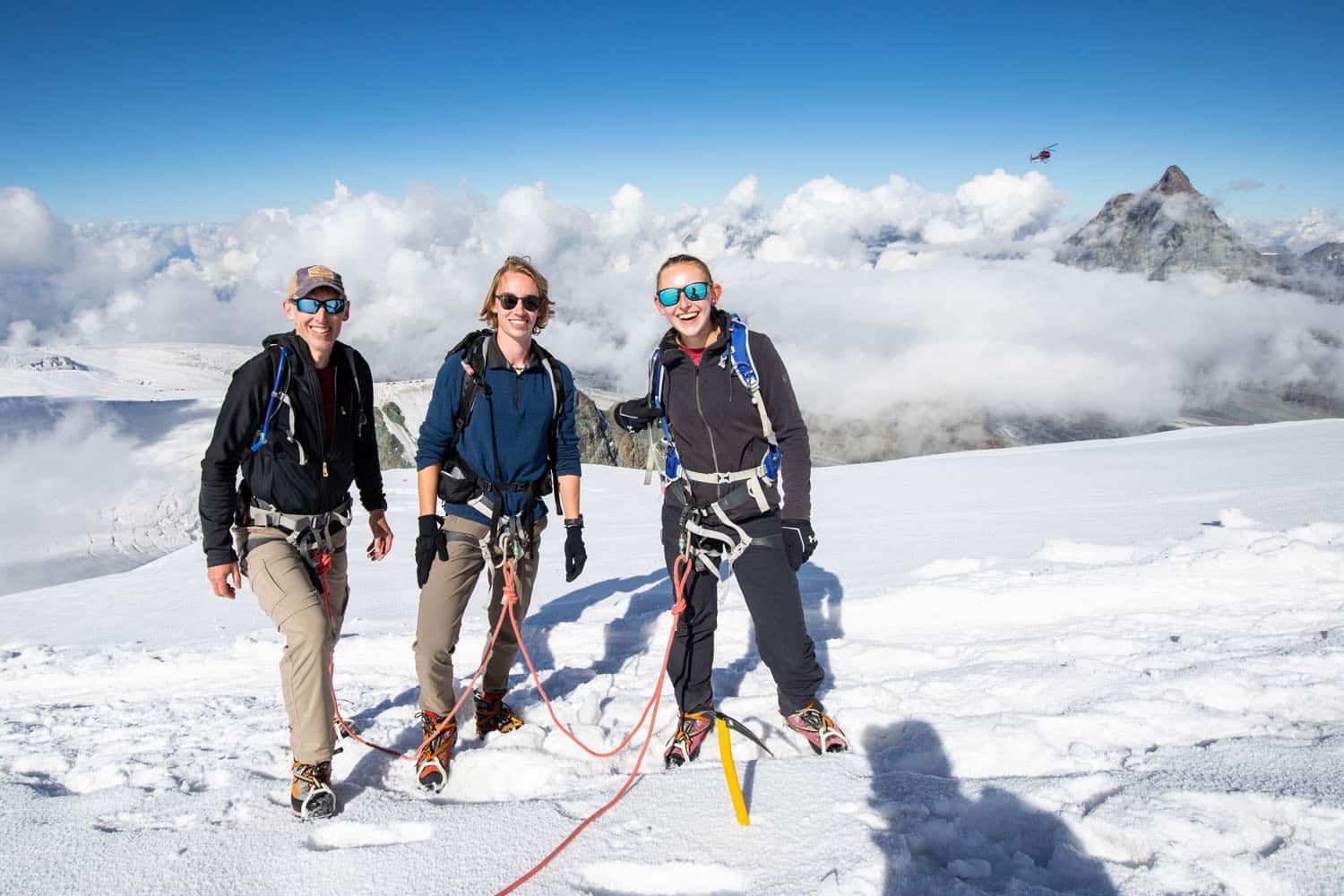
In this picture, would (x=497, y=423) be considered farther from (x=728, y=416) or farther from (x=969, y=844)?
(x=969, y=844)

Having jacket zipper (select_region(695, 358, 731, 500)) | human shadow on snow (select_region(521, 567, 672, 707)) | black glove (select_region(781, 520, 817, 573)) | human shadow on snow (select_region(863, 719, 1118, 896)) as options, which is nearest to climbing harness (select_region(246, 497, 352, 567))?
human shadow on snow (select_region(521, 567, 672, 707))

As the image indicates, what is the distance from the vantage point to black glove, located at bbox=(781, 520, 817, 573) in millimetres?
4438

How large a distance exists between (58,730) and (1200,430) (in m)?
30.5

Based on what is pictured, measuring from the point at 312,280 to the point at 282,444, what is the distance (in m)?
1.03

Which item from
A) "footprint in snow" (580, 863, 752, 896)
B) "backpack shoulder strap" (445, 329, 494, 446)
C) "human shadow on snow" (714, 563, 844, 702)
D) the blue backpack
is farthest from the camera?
"human shadow on snow" (714, 563, 844, 702)

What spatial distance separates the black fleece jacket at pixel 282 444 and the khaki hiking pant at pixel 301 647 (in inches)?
8.8

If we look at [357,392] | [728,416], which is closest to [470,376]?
[357,392]

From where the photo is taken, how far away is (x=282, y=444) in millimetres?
4344

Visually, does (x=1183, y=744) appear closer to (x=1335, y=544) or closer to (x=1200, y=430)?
Result: (x=1335, y=544)

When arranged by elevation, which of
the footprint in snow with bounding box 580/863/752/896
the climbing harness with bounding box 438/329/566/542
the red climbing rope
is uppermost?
the climbing harness with bounding box 438/329/566/542

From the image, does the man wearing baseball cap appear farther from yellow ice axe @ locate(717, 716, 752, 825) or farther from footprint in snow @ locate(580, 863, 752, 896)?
yellow ice axe @ locate(717, 716, 752, 825)

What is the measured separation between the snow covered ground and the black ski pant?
42cm

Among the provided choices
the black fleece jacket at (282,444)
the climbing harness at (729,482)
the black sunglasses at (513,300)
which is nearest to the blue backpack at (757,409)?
the climbing harness at (729,482)

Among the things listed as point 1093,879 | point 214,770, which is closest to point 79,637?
point 214,770
